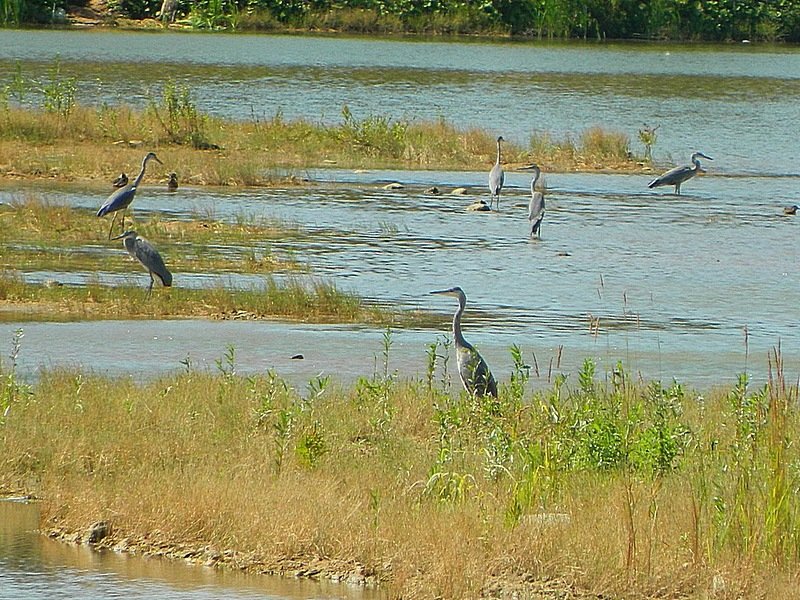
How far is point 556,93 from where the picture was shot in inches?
1934

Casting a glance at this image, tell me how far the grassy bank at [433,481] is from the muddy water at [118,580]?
0.13 m

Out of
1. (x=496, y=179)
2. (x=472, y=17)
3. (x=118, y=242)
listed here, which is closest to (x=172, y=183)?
(x=496, y=179)

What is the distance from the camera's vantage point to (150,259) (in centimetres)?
1569

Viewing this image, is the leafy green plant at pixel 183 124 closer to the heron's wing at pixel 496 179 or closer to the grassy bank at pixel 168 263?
the heron's wing at pixel 496 179

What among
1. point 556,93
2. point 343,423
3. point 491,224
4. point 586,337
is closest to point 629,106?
point 556,93

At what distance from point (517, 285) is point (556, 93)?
105 ft

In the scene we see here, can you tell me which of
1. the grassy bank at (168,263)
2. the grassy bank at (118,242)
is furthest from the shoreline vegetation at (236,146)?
the grassy bank at (168,263)

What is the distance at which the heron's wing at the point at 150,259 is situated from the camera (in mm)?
15641

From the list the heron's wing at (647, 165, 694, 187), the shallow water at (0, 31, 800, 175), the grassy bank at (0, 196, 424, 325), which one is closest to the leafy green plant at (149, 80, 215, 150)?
the shallow water at (0, 31, 800, 175)

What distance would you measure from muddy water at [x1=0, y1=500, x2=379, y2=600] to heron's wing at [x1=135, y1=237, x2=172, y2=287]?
295 inches

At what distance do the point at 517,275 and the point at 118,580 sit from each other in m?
11.3

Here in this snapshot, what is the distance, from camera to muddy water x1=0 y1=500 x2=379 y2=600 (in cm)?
757

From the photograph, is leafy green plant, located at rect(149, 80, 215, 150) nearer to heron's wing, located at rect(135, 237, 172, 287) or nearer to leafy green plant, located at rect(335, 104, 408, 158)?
leafy green plant, located at rect(335, 104, 408, 158)

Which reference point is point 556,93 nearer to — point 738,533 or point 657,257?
point 657,257
